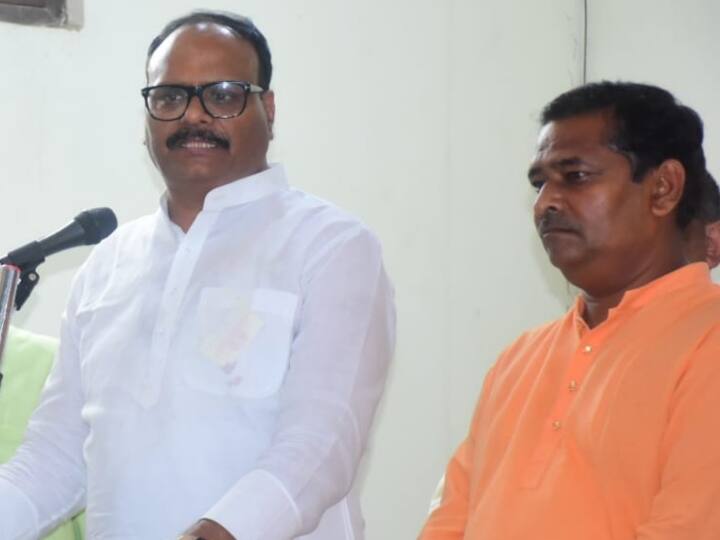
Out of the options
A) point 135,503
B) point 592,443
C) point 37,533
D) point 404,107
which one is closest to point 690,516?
point 592,443

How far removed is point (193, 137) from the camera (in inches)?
76.7

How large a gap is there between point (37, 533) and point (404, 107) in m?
1.94

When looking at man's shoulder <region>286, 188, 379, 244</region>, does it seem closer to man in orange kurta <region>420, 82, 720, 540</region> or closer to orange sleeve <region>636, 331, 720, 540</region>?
man in orange kurta <region>420, 82, 720, 540</region>

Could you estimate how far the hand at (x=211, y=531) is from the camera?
1.57 metres

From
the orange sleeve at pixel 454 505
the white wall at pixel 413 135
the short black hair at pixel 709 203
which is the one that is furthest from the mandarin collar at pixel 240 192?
the white wall at pixel 413 135

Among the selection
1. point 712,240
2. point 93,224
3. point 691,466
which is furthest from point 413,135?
point 691,466

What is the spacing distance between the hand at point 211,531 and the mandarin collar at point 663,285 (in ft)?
2.27

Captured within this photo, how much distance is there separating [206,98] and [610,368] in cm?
77

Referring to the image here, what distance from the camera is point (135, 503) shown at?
1.83 m

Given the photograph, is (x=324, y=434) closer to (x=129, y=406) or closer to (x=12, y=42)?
(x=129, y=406)

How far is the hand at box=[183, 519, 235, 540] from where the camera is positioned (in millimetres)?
1566

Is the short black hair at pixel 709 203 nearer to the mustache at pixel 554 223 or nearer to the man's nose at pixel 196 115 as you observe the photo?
the mustache at pixel 554 223

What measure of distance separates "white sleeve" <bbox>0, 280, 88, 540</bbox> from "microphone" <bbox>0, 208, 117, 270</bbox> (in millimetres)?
350

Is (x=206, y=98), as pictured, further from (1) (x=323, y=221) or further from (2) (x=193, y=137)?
(1) (x=323, y=221)
